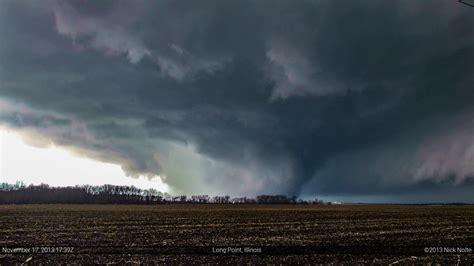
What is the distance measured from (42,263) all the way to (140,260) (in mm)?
5538

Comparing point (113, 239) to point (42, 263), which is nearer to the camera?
point (42, 263)

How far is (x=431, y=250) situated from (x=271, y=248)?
11.3 m

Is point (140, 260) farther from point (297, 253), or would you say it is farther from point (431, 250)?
point (431, 250)

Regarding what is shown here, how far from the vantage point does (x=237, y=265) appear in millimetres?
22688

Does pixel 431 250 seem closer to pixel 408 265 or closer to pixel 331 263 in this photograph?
pixel 408 265

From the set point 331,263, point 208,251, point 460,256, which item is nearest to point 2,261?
point 208,251

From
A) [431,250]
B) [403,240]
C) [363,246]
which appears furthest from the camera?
[403,240]

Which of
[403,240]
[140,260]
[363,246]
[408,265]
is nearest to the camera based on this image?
[408,265]

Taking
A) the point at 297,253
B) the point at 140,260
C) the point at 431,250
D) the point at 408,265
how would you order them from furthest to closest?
the point at 431,250 < the point at 297,253 < the point at 140,260 < the point at 408,265

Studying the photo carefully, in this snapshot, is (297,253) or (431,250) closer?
(297,253)

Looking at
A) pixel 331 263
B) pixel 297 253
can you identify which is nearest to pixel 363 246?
pixel 297 253

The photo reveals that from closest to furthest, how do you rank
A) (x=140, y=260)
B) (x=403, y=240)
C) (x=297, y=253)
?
(x=140, y=260)
(x=297, y=253)
(x=403, y=240)

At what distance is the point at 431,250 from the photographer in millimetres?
28375

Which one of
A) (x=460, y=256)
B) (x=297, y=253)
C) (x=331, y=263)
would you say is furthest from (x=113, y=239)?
(x=460, y=256)
